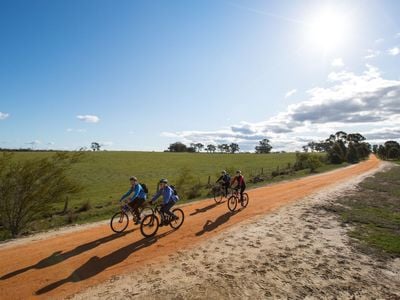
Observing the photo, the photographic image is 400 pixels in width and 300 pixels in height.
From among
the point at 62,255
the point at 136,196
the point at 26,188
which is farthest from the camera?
the point at 26,188

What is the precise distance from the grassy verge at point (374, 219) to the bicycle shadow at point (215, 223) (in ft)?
18.9

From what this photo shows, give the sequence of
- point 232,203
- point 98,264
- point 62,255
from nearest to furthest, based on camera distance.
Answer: point 98,264, point 62,255, point 232,203

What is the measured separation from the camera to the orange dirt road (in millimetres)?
8000

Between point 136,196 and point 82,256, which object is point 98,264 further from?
point 136,196

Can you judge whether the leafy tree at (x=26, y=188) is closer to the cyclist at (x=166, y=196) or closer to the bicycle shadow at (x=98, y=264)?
the cyclist at (x=166, y=196)

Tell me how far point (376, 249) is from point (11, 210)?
1694 cm

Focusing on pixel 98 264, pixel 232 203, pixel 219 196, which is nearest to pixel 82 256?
pixel 98 264

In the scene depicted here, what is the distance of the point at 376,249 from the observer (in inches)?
450

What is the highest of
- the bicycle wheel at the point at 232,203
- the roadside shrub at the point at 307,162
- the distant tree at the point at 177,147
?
the distant tree at the point at 177,147

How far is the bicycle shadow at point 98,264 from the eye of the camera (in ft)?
26.5

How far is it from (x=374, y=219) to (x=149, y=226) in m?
11.9

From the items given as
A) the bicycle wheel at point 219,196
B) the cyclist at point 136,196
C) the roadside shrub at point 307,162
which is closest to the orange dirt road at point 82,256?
the cyclist at point 136,196

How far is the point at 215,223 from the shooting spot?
14.9 meters

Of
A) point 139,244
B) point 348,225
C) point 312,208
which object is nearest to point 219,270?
point 139,244
